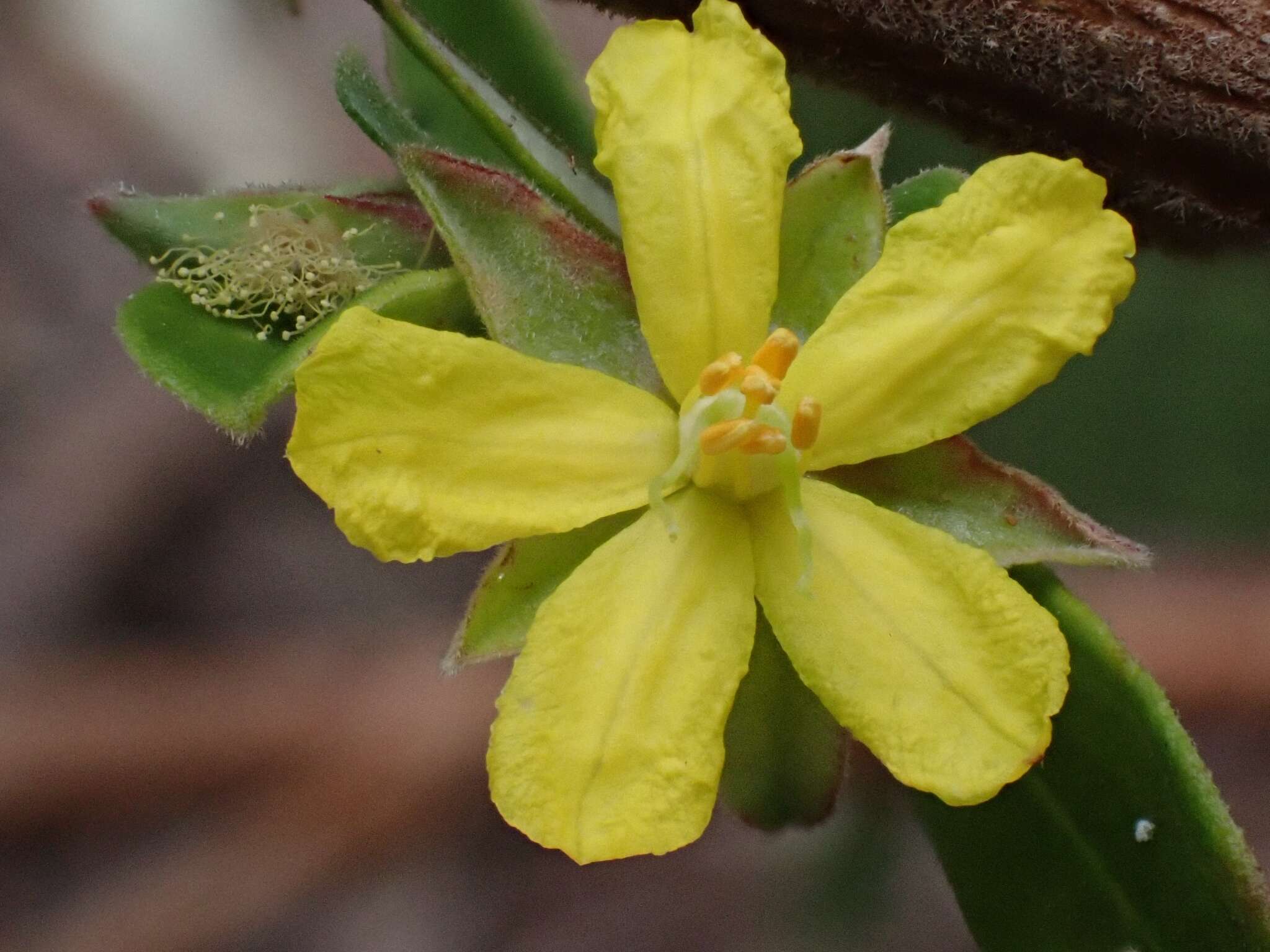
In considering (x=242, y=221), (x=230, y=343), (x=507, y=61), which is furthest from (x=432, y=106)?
(x=230, y=343)

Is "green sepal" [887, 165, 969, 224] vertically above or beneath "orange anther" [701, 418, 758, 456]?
above

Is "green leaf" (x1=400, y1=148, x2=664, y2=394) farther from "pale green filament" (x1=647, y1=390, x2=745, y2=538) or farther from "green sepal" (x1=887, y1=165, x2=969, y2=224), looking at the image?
"green sepal" (x1=887, y1=165, x2=969, y2=224)

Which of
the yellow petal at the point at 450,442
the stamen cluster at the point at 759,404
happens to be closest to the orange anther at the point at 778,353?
the stamen cluster at the point at 759,404

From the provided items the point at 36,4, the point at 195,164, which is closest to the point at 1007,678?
the point at 195,164

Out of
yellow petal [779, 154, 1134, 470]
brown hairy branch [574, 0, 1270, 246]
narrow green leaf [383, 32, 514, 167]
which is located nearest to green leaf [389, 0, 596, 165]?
narrow green leaf [383, 32, 514, 167]

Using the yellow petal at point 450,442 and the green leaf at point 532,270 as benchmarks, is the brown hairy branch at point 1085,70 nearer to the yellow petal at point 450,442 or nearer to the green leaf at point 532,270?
the green leaf at point 532,270

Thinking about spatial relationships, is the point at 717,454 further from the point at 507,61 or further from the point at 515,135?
the point at 507,61
